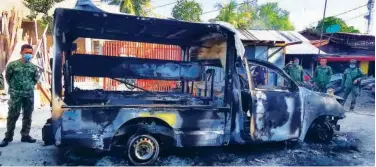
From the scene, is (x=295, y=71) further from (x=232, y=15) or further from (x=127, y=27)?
(x=232, y=15)

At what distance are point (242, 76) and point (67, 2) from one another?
14929 mm

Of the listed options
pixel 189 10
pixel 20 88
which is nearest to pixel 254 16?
pixel 189 10

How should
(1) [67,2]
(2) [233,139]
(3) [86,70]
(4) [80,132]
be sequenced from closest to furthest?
(4) [80,132] < (2) [233,139] < (3) [86,70] < (1) [67,2]

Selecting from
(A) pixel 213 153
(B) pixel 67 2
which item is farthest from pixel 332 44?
(A) pixel 213 153

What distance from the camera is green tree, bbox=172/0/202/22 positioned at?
26.0 metres

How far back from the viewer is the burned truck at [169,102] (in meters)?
4.43

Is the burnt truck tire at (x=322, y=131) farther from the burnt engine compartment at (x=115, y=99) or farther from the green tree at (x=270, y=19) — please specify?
the green tree at (x=270, y=19)

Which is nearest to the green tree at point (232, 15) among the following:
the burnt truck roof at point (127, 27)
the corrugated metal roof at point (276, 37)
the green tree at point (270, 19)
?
the corrugated metal roof at point (276, 37)

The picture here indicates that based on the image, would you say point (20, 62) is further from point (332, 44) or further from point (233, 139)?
point (332, 44)

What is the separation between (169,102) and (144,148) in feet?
3.78

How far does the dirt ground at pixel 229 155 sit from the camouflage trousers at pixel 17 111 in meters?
0.23

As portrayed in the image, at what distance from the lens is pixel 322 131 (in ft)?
20.0

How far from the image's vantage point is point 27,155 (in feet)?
16.6

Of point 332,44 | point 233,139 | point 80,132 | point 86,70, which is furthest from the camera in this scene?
point 332,44
